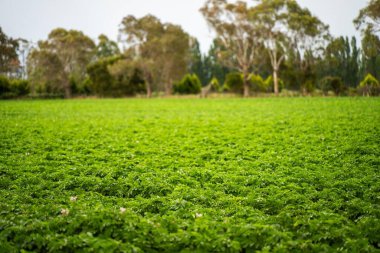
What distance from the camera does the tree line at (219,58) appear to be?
63.2 m

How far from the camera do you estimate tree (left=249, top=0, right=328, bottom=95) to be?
63472 mm

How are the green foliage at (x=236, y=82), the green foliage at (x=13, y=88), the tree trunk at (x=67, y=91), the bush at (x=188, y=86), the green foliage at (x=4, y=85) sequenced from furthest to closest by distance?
the bush at (x=188, y=86)
the tree trunk at (x=67, y=91)
the green foliage at (x=236, y=82)
the green foliage at (x=13, y=88)
the green foliage at (x=4, y=85)

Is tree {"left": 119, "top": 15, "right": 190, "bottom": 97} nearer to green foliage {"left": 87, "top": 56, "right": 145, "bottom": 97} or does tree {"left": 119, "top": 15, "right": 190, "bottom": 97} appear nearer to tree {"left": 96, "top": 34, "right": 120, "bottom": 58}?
green foliage {"left": 87, "top": 56, "right": 145, "bottom": 97}

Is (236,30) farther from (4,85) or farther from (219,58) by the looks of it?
(4,85)

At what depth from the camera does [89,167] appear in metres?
12.7

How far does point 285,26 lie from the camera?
6488cm

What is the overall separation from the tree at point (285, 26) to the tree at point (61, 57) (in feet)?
149

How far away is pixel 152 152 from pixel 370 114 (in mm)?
→ 18941

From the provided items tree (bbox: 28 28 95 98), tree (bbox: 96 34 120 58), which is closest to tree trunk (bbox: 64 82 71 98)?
tree (bbox: 28 28 95 98)

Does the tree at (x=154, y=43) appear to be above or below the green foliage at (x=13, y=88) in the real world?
above

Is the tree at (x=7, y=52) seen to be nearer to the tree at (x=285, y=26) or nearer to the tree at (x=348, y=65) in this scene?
the tree at (x=285, y=26)

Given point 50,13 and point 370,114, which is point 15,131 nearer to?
point 370,114

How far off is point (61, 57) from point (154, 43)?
2411 centimetres

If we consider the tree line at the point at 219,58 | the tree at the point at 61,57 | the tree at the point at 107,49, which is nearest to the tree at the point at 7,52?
the tree line at the point at 219,58
